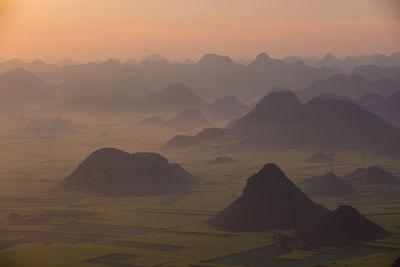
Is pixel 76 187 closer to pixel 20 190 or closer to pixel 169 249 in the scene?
pixel 20 190

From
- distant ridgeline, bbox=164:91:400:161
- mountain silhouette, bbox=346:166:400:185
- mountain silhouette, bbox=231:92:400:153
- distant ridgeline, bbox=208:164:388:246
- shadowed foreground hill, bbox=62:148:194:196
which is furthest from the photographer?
mountain silhouette, bbox=231:92:400:153

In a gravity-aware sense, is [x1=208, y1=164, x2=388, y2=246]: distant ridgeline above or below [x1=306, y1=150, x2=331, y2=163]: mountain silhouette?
below

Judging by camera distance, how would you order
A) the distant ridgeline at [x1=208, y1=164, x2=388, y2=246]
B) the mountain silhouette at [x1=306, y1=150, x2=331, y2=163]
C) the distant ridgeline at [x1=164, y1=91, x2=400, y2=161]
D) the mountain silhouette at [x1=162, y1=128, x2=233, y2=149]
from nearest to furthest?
the distant ridgeline at [x1=208, y1=164, x2=388, y2=246] → the mountain silhouette at [x1=306, y1=150, x2=331, y2=163] → the distant ridgeline at [x1=164, y1=91, x2=400, y2=161] → the mountain silhouette at [x1=162, y1=128, x2=233, y2=149]

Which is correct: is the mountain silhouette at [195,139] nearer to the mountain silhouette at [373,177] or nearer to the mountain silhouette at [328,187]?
the mountain silhouette at [373,177]

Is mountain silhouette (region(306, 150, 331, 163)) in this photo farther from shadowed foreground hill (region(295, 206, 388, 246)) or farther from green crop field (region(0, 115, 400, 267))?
shadowed foreground hill (region(295, 206, 388, 246))

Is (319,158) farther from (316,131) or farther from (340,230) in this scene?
(340,230)

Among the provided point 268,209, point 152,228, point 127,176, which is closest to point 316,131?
point 127,176

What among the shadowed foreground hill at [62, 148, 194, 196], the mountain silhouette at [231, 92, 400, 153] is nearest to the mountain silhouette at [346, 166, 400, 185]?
the shadowed foreground hill at [62, 148, 194, 196]
